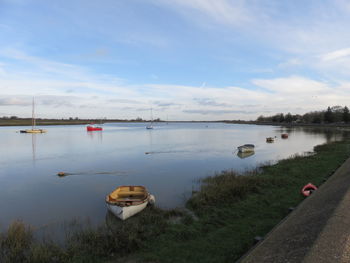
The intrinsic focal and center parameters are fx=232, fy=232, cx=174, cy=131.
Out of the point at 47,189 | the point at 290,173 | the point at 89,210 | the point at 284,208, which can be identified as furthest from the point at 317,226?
the point at 47,189

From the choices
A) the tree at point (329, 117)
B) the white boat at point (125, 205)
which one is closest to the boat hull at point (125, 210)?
the white boat at point (125, 205)

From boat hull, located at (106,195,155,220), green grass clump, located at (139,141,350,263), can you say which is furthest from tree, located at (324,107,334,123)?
boat hull, located at (106,195,155,220)

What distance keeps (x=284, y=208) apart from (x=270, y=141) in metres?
40.4

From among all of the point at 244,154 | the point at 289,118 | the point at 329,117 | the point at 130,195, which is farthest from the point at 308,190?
the point at 289,118

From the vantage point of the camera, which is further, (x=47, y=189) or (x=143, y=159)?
(x=143, y=159)

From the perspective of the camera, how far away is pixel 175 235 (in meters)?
8.12

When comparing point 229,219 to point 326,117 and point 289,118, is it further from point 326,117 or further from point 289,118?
point 289,118

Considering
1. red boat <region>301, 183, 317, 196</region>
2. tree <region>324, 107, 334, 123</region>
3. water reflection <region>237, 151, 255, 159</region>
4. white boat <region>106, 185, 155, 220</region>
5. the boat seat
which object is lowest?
water reflection <region>237, 151, 255, 159</region>

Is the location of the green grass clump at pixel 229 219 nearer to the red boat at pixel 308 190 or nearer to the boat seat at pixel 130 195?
the red boat at pixel 308 190

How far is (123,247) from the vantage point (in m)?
7.45

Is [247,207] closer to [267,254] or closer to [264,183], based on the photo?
[264,183]

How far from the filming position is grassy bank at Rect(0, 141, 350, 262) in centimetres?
685

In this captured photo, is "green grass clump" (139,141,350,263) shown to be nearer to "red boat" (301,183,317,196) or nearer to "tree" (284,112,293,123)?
"red boat" (301,183,317,196)

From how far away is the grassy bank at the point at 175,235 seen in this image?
685cm
